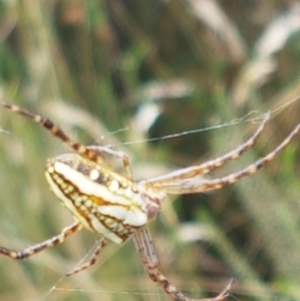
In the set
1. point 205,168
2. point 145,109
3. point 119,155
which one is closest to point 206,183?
point 205,168

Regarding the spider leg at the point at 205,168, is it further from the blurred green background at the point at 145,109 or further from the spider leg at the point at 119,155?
the blurred green background at the point at 145,109

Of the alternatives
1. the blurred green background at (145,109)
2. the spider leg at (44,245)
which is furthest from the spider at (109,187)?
the blurred green background at (145,109)

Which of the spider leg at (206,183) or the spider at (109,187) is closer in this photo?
the spider at (109,187)

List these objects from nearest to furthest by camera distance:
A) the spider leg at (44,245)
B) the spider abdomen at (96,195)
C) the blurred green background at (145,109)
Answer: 1. the spider abdomen at (96,195)
2. the spider leg at (44,245)
3. the blurred green background at (145,109)

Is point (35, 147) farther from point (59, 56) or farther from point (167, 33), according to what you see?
point (167, 33)

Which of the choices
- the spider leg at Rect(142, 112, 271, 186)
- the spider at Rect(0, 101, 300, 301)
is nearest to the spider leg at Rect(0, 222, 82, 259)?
the spider at Rect(0, 101, 300, 301)

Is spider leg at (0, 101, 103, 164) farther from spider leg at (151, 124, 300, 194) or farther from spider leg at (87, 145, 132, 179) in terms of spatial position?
spider leg at (151, 124, 300, 194)

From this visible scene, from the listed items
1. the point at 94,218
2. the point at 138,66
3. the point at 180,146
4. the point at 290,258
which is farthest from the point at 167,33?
the point at 94,218
